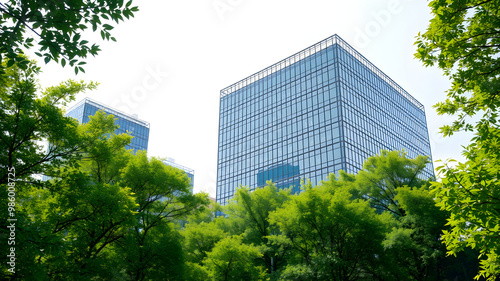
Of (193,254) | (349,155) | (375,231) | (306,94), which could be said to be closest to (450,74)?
(375,231)

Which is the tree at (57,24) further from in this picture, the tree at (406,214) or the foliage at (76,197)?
the tree at (406,214)

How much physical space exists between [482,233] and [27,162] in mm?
13163

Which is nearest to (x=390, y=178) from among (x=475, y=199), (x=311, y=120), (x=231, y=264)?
(x=231, y=264)

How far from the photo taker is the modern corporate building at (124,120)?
89438 mm

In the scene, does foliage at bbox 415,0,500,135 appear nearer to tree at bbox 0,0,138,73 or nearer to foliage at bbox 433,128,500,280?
foliage at bbox 433,128,500,280

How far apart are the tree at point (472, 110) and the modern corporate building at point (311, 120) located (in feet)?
150

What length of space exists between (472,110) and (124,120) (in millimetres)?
99347

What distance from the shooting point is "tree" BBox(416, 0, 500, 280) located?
7.00 m

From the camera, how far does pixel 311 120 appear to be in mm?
61438

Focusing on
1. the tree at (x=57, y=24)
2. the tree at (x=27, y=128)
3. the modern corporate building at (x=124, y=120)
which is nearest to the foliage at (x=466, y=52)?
the tree at (x=57, y=24)

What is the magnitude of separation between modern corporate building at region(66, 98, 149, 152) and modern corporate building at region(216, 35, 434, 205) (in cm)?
3200

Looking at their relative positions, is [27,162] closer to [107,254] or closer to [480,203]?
[107,254]

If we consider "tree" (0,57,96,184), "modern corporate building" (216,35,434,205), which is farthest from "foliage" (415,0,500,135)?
"modern corporate building" (216,35,434,205)

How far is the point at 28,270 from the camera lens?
1025 cm
